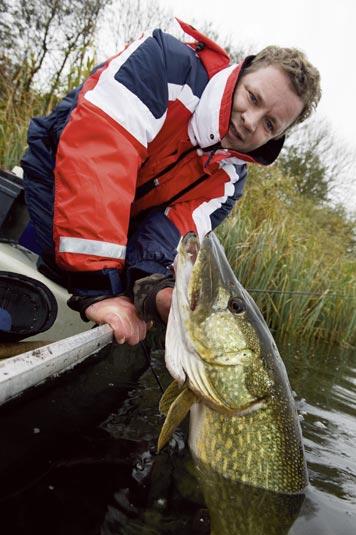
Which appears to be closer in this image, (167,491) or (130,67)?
(167,491)

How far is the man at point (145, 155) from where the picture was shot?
5.65ft

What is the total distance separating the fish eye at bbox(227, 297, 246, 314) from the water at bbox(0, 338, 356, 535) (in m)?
0.53

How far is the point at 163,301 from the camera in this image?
5.73 feet

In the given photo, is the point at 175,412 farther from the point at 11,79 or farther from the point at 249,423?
the point at 11,79

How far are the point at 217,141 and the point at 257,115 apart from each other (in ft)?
0.70

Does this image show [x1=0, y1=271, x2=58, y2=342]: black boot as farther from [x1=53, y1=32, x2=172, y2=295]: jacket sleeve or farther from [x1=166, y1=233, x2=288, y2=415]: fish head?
[x1=166, y1=233, x2=288, y2=415]: fish head

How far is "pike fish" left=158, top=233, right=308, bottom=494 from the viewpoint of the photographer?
55.2 inches

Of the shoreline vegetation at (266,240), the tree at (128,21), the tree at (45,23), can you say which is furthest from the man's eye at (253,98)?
the tree at (128,21)

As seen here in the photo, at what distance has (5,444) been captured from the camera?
120 cm

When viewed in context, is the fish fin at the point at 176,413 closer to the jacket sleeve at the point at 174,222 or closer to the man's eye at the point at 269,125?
the jacket sleeve at the point at 174,222

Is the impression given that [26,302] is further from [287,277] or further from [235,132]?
[287,277]

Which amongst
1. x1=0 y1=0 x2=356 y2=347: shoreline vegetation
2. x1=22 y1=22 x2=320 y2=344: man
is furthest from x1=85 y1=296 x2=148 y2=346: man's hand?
x1=0 y1=0 x2=356 y2=347: shoreline vegetation

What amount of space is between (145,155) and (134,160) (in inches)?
6.4

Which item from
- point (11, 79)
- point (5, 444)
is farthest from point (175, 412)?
point (11, 79)
